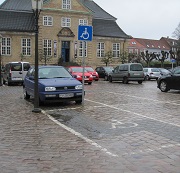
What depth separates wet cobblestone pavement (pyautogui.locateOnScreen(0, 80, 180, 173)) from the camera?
5.38m

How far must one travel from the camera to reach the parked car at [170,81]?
1808cm

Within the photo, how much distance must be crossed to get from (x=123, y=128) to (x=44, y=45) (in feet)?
148

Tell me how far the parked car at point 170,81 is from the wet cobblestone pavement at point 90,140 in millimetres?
6816

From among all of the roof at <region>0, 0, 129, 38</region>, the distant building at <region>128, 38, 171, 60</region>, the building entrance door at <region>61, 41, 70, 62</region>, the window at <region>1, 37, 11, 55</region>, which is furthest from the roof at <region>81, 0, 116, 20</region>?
the distant building at <region>128, 38, 171, 60</region>

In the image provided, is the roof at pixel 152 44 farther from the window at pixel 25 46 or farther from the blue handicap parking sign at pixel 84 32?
the blue handicap parking sign at pixel 84 32

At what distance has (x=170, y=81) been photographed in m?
18.5

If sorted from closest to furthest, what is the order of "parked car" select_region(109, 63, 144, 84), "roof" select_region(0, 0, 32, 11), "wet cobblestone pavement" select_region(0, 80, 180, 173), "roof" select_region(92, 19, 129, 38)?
"wet cobblestone pavement" select_region(0, 80, 180, 173), "parked car" select_region(109, 63, 144, 84), "roof" select_region(0, 0, 32, 11), "roof" select_region(92, 19, 129, 38)

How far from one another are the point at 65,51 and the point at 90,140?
Answer: 4767 centimetres

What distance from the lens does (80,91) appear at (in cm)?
A: 1281

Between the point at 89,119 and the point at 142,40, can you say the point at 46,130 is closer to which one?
the point at 89,119

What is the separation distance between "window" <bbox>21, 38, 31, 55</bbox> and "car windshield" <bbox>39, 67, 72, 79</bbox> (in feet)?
127

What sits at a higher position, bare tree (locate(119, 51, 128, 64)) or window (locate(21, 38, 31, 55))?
window (locate(21, 38, 31, 55))

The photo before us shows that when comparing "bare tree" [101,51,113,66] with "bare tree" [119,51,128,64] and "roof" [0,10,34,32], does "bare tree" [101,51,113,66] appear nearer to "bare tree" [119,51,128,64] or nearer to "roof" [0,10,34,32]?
"bare tree" [119,51,128,64]

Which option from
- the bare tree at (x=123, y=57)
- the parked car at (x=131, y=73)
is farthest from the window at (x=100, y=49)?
the parked car at (x=131, y=73)
